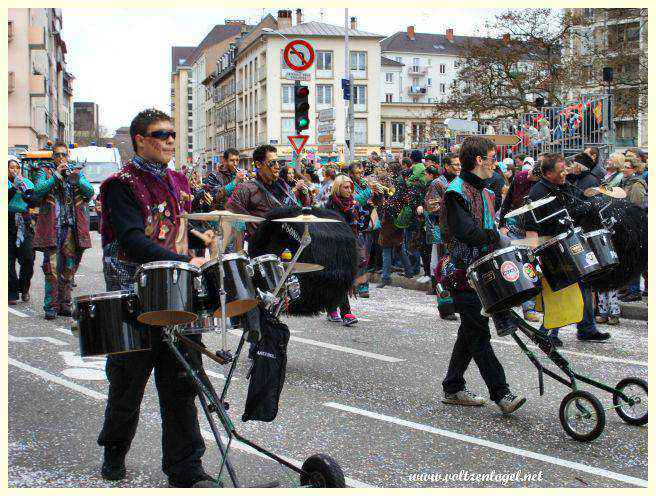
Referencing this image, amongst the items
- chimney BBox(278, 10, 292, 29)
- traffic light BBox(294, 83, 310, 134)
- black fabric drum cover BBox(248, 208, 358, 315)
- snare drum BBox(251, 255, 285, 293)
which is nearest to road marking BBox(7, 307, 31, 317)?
black fabric drum cover BBox(248, 208, 358, 315)

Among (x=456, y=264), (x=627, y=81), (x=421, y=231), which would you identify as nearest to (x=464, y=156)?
(x=456, y=264)

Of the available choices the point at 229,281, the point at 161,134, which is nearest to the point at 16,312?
the point at 161,134

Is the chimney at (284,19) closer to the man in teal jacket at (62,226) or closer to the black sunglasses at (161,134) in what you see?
the man in teal jacket at (62,226)

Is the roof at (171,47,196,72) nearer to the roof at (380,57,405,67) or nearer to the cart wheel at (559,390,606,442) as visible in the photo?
the roof at (380,57,405,67)

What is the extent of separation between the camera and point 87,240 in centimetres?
1111

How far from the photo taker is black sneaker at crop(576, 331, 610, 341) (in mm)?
9617

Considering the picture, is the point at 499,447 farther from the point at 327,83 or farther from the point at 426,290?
the point at 327,83

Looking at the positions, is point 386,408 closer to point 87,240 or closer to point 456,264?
point 456,264

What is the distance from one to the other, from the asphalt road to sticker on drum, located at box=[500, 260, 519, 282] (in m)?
1.06

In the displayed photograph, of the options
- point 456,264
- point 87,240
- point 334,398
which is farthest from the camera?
point 87,240

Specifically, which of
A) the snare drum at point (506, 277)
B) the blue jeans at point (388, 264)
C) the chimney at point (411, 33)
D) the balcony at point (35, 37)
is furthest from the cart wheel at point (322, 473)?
the chimney at point (411, 33)

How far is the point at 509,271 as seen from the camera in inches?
226

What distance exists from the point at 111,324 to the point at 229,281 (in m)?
0.66
